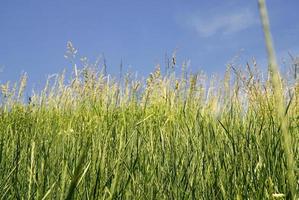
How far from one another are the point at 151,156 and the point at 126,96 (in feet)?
10.3

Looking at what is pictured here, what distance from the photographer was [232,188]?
1334mm

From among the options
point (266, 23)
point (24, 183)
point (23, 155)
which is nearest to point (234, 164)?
point (24, 183)

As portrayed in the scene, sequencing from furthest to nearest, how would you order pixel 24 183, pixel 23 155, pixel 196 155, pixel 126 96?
pixel 126 96, pixel 23 155, pixel 196 155, pixel 24 183

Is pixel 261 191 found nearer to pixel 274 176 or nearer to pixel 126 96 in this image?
pixel 274 176

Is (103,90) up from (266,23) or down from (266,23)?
up

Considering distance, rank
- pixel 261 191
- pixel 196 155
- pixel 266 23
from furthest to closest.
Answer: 1. pixel 196 155
2. pixel 261 191
3. pixel 266 23

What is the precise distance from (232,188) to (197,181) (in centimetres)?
14

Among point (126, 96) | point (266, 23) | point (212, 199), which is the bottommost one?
point (212, 199)

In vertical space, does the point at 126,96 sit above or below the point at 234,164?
above

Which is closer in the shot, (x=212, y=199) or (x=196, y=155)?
(x=212, y=199)

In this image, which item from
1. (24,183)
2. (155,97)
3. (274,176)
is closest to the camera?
(274,176)

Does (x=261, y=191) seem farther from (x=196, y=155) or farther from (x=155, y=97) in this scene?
(x=155, y=97)

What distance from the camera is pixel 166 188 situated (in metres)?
1.42

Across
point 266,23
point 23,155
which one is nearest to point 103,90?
point 23,155
